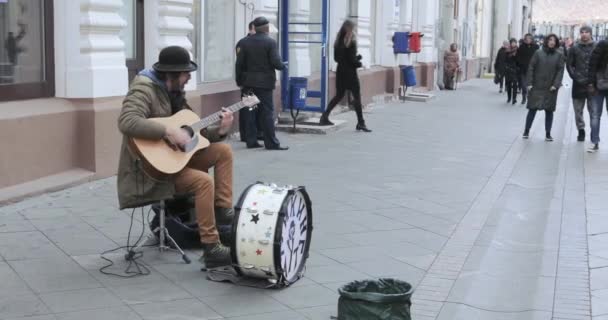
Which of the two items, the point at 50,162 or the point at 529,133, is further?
the point at 529,133

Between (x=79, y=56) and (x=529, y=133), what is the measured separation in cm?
914

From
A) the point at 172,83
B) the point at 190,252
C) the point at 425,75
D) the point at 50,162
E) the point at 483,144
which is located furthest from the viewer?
the point at 425,75

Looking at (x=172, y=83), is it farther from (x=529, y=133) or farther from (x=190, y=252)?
(x=529, y=133)

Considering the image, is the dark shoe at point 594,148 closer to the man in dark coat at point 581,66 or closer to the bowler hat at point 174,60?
the man in dark coat at point 581,66

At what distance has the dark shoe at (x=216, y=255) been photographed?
5652 mm

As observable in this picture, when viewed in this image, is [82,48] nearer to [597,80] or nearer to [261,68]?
[261,68]

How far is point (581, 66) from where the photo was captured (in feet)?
42.7

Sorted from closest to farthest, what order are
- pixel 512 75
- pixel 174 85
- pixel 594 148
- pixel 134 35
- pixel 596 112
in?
pixel 174 85
pixel 134 35
pixel 596 112
pixel 594 148
pixel 512 75

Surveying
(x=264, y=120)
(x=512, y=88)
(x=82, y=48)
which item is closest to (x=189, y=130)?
(x=82, y=48)

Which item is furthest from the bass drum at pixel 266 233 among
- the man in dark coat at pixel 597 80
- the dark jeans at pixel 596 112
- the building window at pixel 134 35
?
the dark jeans at pixel 596 112

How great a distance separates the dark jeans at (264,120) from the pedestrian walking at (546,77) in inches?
177

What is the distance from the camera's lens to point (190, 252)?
6.30 metres

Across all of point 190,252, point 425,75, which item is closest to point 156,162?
point 190,252

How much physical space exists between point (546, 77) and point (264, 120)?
4.87 metres
